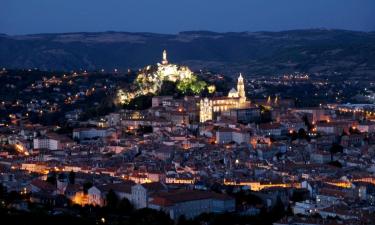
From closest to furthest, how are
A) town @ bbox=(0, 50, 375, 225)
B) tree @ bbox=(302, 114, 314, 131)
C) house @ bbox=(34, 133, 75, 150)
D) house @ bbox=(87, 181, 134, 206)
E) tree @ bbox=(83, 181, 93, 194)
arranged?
town @ bbox=(0, 50, 375, 225) → house @ bbox=(87, 181, 134, 206) → tree @ bbox=(83, 181, 93, 194) → house @ bbox=(34, 133, 75, 150) → tree @ bbox=(302, 114, 314, 131)

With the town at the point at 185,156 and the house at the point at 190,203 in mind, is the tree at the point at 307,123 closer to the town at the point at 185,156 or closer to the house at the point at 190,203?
the town at the point at 185,156

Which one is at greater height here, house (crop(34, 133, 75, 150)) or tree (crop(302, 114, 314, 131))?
tree (crop(302, 114, 314, 131))

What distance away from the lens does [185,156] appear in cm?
3738

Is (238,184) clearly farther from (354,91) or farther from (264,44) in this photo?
(264,44)

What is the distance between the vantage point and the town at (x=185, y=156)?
27188mm

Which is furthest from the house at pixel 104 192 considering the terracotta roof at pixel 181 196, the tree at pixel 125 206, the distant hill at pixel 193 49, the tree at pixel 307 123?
the distant hill at pixel 193 49

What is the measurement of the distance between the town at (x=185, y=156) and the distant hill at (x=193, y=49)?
45.6m

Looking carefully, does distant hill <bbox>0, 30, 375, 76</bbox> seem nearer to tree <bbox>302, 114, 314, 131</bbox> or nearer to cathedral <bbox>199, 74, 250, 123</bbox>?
cathedral <bbox>199, 74, 250, 123</bbox>

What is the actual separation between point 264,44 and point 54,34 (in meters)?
30.2

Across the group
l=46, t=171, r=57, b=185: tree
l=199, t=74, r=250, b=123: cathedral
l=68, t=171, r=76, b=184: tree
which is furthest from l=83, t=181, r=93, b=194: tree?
l=199, t=74, r=250, b=123: cathedral

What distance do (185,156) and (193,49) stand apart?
10145 cm

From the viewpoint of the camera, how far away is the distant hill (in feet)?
345

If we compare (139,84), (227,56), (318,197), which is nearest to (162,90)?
(139,84)

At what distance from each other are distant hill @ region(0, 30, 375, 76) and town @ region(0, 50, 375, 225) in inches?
1794
